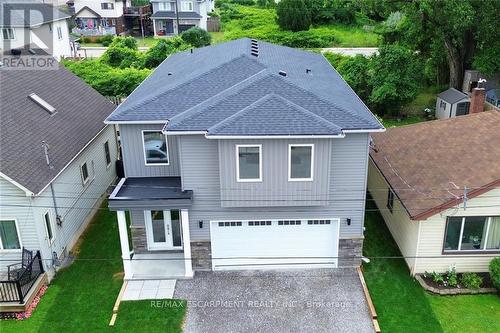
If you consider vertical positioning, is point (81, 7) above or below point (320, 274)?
above

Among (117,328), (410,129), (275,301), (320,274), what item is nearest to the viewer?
(117,328)

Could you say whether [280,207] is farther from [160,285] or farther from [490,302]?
[490,302]

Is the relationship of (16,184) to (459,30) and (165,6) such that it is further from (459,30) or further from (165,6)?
(165,6)

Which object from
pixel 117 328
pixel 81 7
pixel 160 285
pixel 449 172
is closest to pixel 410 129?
pixel 449 172

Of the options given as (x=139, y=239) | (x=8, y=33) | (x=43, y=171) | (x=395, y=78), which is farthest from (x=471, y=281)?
(x=8, y=33)

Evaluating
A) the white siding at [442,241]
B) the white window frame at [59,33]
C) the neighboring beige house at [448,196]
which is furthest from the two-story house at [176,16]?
the white siding at [442,241]

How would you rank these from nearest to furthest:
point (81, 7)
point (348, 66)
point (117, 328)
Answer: point (117, 328)
point (348, 66)
point (81, 7)
